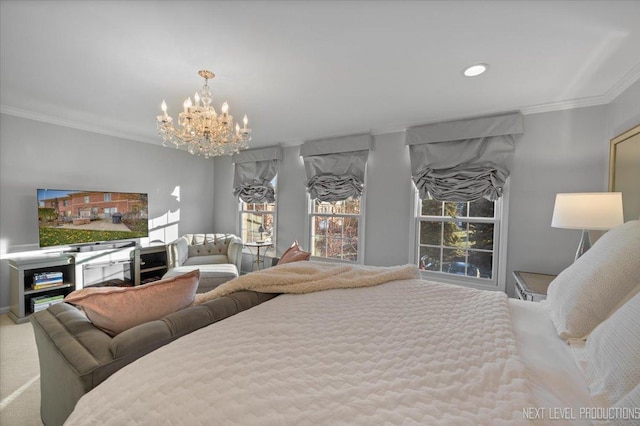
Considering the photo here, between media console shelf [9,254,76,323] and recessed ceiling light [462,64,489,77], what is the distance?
456 cm

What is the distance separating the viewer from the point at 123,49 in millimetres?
1754

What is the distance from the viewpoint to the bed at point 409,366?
2.21 ft

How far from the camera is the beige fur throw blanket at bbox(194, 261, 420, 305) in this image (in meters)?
1.55

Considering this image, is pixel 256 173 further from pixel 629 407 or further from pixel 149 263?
pixel 629 407

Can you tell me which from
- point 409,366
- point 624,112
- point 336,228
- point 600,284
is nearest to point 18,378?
point 409,366

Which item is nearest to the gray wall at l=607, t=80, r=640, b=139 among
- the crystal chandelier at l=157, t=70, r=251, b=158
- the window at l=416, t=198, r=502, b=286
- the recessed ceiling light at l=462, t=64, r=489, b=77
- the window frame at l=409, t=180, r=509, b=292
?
the window frame at l=409, t=180, r=509, b=292

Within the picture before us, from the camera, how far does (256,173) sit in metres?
4.49

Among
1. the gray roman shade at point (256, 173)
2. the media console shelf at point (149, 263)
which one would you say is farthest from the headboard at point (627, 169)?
the media console shelf at point (149, 263)

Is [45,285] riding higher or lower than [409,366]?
lower

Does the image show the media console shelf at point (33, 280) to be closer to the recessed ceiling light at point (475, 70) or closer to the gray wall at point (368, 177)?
the gray wall at point (368, 177)

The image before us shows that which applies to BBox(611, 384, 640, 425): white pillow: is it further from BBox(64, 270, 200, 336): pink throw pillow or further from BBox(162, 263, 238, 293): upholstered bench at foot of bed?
BBox(162, 263, 238, 293): upholstered bench at foot of bed

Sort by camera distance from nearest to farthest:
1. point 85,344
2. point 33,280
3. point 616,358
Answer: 1. point 616,358
2. point 85,344
3. point 33,280

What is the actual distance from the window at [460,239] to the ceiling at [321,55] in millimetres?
1119

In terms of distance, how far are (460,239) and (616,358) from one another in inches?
98.4
